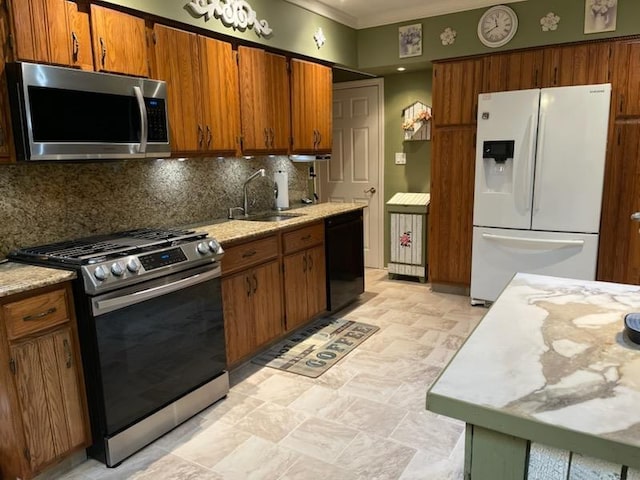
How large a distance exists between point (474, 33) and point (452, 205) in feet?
5.07

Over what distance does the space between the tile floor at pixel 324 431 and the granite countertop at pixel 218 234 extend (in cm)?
91

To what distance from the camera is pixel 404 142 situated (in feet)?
16.9

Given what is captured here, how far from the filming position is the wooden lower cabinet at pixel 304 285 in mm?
3420

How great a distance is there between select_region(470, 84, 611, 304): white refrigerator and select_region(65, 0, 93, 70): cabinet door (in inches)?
116

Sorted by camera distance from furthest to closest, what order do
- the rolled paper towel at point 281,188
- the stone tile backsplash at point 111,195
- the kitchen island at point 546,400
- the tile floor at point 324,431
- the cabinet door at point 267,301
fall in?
the rolled paper towel at point 281,188 → the cabinet door at point 267,301 → the stone tile backsplash at point 111,195 → the tile floor at point 324,431 → the kitchen island at point 546,400

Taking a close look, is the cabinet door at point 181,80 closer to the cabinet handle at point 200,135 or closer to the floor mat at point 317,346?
the cabinet handle at point 200,135

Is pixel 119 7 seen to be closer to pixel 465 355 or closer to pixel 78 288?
pixel 78 288

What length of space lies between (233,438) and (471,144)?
326cm

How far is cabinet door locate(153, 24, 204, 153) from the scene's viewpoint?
277cm

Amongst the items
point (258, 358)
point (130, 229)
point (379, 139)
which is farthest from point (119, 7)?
point (379, 139)

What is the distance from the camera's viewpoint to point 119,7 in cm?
254

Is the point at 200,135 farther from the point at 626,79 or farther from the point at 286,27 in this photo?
the point at 626,79

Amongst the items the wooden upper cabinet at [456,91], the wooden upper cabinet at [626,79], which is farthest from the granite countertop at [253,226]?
the wooden upper cabinet at [626,79]

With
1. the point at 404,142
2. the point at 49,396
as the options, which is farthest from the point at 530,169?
the point at 49,396
